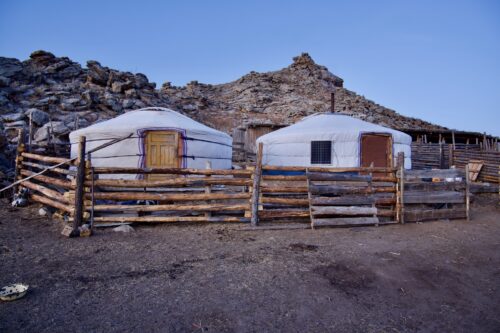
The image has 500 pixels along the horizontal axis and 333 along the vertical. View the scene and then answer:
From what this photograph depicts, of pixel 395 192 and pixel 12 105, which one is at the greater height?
pixel 12 105

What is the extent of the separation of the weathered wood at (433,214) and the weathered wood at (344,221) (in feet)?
2.85

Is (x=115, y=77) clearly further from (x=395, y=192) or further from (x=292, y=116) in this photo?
(x=395, y=192)

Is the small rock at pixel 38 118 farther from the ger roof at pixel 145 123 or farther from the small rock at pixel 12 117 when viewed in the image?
the ger roof at pixel 145 123

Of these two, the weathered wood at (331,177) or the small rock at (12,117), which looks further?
the small rock at (12,117)

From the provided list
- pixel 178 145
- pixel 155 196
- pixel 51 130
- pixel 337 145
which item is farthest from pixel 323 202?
pixel 51 130

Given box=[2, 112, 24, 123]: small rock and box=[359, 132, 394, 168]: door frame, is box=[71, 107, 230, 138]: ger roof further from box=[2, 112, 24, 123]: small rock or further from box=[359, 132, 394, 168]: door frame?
box=[2, 112, 24, 123]: small rock

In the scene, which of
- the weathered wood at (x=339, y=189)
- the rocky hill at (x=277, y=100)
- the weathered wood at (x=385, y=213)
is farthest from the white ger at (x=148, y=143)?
the rocky hill at (x=277, y=100)

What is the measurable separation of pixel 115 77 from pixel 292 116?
16.3 m

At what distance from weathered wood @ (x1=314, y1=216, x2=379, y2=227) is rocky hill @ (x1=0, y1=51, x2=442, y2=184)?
9.42 m

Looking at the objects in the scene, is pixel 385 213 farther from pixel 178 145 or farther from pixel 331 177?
pixel 178 145

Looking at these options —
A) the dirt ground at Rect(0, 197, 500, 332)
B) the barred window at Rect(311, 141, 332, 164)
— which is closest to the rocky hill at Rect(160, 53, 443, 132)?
the barred window at Rect(311, 141, 332, 164)

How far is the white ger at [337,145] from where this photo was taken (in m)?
11.1

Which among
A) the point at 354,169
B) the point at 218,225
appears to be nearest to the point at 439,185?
the point at 354,169

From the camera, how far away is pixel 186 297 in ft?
9.07
